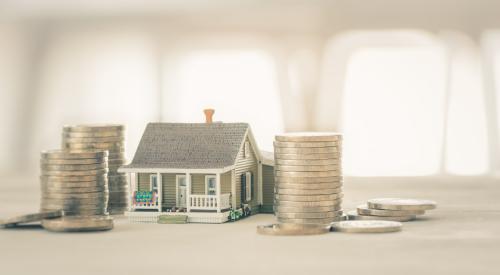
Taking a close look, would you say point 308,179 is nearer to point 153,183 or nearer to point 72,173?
point 153,183

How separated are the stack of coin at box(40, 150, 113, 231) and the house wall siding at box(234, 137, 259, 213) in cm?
125

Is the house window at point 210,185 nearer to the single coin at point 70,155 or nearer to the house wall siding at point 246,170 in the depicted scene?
the house wall siding at point 246,170

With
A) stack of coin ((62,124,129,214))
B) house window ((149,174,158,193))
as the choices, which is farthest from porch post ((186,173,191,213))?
stack of coin ((62,124,129,214))

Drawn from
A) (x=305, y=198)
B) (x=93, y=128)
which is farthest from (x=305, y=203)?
(x=93, y=128)

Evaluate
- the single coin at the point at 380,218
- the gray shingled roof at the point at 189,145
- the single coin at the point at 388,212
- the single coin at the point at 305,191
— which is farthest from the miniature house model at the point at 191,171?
the single coin at the point at 388,212

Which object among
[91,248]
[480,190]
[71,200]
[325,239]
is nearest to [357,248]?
[325,239]

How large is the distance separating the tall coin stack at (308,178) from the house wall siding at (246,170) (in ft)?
2.18

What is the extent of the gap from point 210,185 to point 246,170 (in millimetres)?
537

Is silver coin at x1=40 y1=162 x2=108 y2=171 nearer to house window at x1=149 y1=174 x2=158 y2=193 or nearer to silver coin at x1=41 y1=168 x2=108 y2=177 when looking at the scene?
silver coin at x1=41 y1=168 x2=108 y2=177

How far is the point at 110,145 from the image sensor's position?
1252cm

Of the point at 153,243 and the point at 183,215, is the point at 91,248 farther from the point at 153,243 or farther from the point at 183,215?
the point at 183,215

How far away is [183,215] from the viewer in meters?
11.4

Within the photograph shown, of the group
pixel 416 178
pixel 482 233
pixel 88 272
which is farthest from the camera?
pixel 416 178

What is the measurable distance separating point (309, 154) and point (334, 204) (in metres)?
0.52
